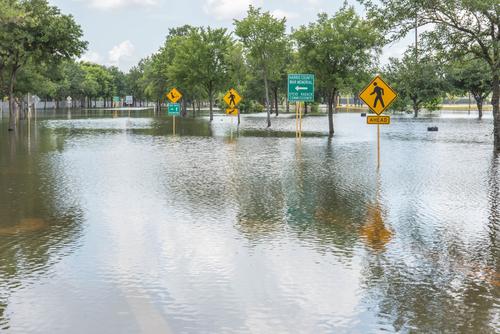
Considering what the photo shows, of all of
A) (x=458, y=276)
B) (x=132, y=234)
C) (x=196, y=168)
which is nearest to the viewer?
(x=458, y=276)

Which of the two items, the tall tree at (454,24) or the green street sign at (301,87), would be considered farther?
the green street sign at (301,87)

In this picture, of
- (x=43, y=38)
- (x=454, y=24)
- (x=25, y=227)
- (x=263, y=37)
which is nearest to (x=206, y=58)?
(x=263, y=37)

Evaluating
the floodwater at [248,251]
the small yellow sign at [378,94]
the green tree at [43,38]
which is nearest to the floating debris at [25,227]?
the floodwater at [248,251]

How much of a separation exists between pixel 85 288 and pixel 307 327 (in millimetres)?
2526

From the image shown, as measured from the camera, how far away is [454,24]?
2459 cm

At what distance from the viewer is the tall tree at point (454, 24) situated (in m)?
23.8

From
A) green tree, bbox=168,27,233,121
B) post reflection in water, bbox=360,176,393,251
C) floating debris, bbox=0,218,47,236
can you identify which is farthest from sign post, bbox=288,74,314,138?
green tree, bbox=168,27,233,121

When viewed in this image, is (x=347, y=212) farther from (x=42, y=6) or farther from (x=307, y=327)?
(x=42, y=6)

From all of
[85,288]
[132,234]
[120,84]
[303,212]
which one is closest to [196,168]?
[303,212]

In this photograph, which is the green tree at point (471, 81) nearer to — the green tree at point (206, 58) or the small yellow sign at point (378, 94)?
the green tree at point (206, 58)

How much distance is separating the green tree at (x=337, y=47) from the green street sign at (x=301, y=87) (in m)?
2.26

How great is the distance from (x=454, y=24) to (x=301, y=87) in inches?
509

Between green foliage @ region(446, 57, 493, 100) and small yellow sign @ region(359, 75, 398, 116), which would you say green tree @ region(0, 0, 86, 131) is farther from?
green foliage @ region(446, 57, 493, 100)

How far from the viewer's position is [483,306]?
5.92 meters
